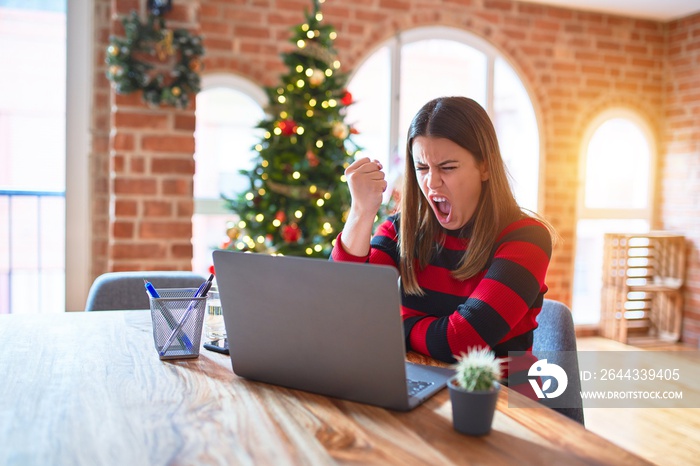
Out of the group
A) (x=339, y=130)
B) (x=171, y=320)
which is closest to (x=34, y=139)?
(x=339, y=130)

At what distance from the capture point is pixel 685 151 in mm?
4906

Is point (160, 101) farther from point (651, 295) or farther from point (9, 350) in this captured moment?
point (651, 295)

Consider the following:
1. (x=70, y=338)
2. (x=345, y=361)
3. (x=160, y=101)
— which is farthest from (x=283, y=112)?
(x=345, y=361)

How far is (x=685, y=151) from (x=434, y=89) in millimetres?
2023

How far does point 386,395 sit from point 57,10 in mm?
3419

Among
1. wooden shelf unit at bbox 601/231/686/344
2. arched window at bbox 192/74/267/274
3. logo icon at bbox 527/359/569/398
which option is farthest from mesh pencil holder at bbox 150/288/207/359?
wooden shelf unit at bbox 601/231/686/344

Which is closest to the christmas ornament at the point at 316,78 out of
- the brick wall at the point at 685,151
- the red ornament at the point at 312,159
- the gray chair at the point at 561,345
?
the red ornament at the point at 312,159

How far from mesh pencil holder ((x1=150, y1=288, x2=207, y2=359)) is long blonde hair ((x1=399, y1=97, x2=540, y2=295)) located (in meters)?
0.52

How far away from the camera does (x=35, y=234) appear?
3.68 m

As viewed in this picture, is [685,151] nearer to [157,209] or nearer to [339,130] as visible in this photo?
[339,130]

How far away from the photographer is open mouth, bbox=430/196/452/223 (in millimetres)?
1512

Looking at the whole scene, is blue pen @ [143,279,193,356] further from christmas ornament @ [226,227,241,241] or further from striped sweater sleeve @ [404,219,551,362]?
christmas ornament @ [226,227,241,241]

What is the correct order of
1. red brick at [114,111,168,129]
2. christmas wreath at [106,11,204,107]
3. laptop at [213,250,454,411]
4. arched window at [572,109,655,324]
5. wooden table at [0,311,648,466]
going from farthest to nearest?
arched window at [572,109,655,324] < red brick at [114,111,168,129] < christmas wreath at [106,11,204,107] < laptop at [213,250,454,411] < wooden table at [0,311,648,466]

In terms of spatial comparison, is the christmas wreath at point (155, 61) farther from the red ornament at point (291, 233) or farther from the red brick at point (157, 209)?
the red ornament at point (291, 233)
